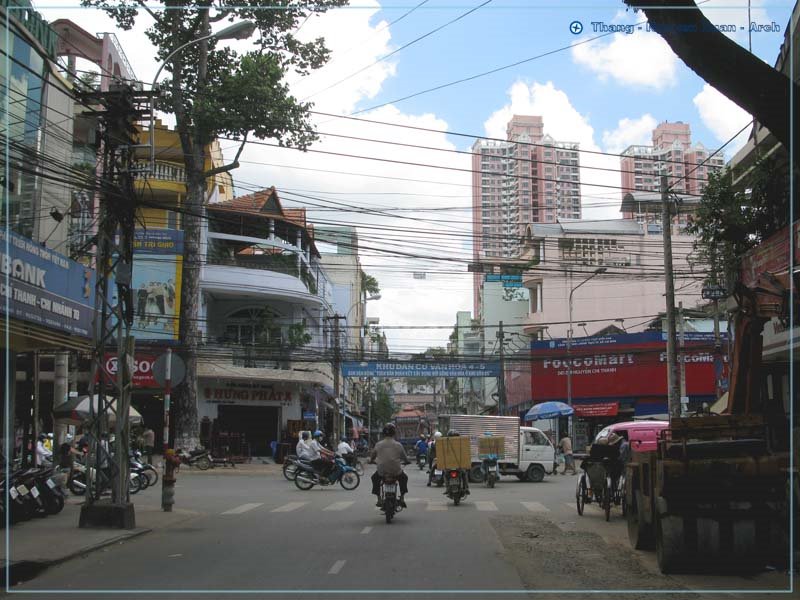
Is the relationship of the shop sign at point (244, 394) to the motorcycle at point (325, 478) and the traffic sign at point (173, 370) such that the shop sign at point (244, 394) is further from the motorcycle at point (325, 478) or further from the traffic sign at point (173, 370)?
the traffic sign at point (173, 370)

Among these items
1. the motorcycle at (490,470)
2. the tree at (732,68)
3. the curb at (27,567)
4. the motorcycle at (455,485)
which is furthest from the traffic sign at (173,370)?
the tree at (732,68)

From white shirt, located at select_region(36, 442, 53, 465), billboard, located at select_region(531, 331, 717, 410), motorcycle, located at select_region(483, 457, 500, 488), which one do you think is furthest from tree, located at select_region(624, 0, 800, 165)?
billboard, located at select_region(531, 331, 717, 410)

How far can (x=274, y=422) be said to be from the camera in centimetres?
4328

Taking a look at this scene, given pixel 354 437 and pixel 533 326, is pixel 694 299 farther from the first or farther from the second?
pixel 354 437

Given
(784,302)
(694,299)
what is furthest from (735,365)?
(694,299)

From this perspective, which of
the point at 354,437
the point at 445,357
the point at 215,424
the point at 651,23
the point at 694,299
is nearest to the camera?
the point at 651,23

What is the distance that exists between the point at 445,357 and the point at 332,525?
112 feet

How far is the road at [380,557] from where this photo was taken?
8.57 meters

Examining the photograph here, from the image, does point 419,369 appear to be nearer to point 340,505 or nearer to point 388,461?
point 340,505

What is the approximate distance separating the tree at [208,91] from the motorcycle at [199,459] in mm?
411

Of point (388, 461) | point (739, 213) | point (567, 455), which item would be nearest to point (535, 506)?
point (388, 461)

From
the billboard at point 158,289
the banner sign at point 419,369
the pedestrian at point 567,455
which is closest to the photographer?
the pedestrian at point 567,455

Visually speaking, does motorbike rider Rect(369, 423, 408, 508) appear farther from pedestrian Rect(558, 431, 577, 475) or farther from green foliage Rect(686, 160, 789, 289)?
pedestrian Rect(558, 431, 577, 475)

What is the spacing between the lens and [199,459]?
3366 cm
